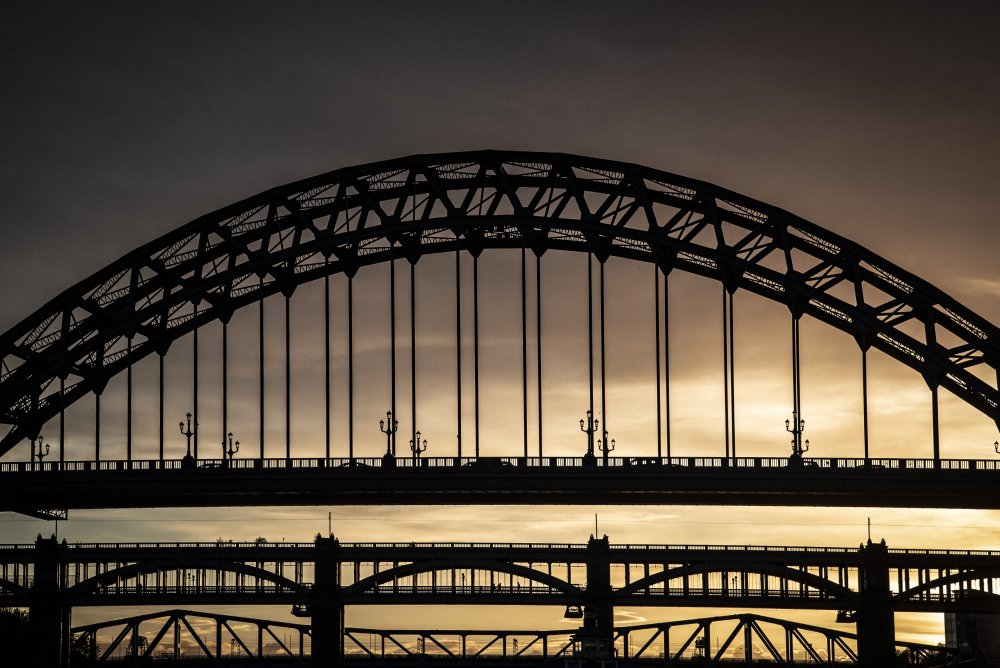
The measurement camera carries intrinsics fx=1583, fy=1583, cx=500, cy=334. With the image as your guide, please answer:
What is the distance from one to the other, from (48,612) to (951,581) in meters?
54.5

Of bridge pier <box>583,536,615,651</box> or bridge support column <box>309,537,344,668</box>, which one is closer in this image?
bridge pier <box>583,536,615,651</box>

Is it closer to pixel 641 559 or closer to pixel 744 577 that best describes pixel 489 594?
pixel 641 559

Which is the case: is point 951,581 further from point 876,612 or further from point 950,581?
point 876,612

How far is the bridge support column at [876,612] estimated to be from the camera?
303ft

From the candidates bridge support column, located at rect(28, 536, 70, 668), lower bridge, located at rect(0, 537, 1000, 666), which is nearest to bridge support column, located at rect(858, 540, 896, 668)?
lower bridge, located at rect(0, 537, 1000, 666)

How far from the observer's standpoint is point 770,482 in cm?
9112

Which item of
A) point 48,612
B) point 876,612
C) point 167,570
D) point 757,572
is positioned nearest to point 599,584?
point 757,572

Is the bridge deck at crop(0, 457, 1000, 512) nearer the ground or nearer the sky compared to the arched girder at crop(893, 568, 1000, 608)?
nearer the sky

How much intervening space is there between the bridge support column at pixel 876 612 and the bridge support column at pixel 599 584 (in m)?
14.9

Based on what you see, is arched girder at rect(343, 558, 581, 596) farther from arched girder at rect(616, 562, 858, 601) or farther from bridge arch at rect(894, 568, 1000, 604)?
bridge arch at rect(894, 568, 1000, 604)

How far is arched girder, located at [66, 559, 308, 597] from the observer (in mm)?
95312

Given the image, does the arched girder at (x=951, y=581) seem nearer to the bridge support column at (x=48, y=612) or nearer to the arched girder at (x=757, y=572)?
the arched girder at (x=757, y=572)

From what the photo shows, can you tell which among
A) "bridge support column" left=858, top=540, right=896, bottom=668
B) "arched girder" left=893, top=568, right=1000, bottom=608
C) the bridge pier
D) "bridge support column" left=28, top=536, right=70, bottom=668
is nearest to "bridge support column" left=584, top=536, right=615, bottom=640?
the bridge pier

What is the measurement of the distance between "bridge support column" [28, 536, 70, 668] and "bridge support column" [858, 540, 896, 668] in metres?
47.8
